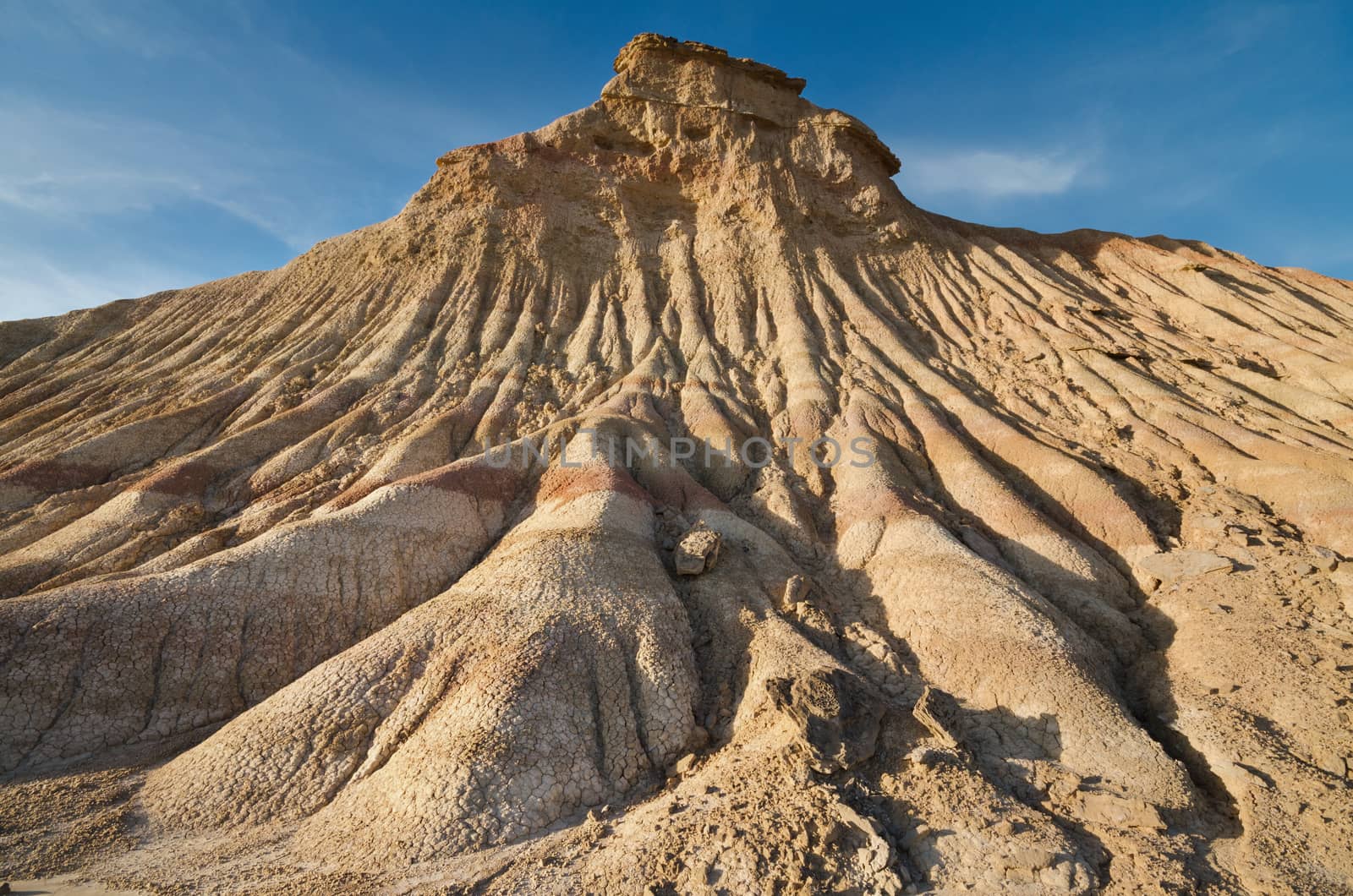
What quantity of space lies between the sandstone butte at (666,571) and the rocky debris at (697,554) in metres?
0.12

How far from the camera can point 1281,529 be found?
12.6 meters

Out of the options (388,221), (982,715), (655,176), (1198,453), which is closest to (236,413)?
(388,221)

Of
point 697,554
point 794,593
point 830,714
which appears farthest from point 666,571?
point 830,714

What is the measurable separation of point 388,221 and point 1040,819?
27.5m

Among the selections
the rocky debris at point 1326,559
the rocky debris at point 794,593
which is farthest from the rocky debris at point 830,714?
the rocky debris at point 1326,559

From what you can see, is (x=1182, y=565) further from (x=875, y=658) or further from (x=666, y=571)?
(x=666, y=571)

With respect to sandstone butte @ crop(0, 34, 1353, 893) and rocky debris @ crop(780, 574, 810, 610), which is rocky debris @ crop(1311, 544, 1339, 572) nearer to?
sandstone butte @ crop(0, 34, 1353, 893)

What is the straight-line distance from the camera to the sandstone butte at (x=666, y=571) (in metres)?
7.29

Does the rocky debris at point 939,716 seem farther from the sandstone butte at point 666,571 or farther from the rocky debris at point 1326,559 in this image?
the rocky debris at point 1326,559

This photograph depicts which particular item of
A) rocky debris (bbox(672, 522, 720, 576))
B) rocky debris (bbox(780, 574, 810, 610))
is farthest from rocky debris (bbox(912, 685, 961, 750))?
rocky debris (bbox(672, 522, 720, 576))

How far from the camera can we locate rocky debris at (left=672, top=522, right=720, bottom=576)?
12016 mm

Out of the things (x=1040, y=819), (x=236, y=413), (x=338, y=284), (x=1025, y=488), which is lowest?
(x=1040, y=819)

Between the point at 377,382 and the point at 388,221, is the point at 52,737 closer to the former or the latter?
the point at 377,382

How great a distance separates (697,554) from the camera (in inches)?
477
